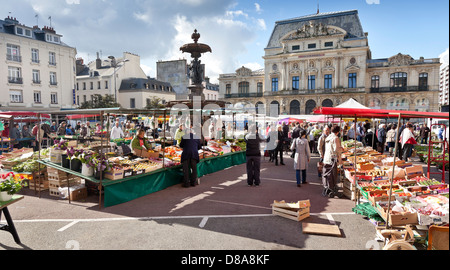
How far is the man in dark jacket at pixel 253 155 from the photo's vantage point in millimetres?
8426

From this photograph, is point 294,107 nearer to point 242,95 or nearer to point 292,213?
point 242,95

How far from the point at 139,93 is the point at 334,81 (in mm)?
34240

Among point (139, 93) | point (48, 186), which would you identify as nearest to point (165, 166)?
point (48, 186)

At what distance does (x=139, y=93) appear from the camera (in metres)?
47.8

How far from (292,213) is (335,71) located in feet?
154

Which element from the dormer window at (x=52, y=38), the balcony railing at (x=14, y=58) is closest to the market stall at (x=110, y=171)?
the balcony railing at (x=14, y=58)

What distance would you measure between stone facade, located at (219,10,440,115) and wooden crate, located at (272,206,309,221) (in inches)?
1775

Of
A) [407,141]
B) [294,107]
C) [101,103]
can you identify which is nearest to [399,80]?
[294,107]

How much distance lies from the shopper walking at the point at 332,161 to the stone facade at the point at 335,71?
4304 cm

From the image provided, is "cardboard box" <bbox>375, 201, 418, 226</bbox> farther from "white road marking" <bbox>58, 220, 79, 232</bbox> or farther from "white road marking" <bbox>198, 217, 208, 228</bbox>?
"white road marking" <bbox>58, 220, 79, 232</bbox>

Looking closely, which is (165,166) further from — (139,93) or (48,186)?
(139,93)

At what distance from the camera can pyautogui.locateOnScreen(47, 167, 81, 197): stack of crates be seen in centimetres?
739

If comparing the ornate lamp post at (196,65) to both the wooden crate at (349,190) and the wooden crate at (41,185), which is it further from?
the wooden crate at (349,190)

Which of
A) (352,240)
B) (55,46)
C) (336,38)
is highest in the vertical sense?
(336,38)
